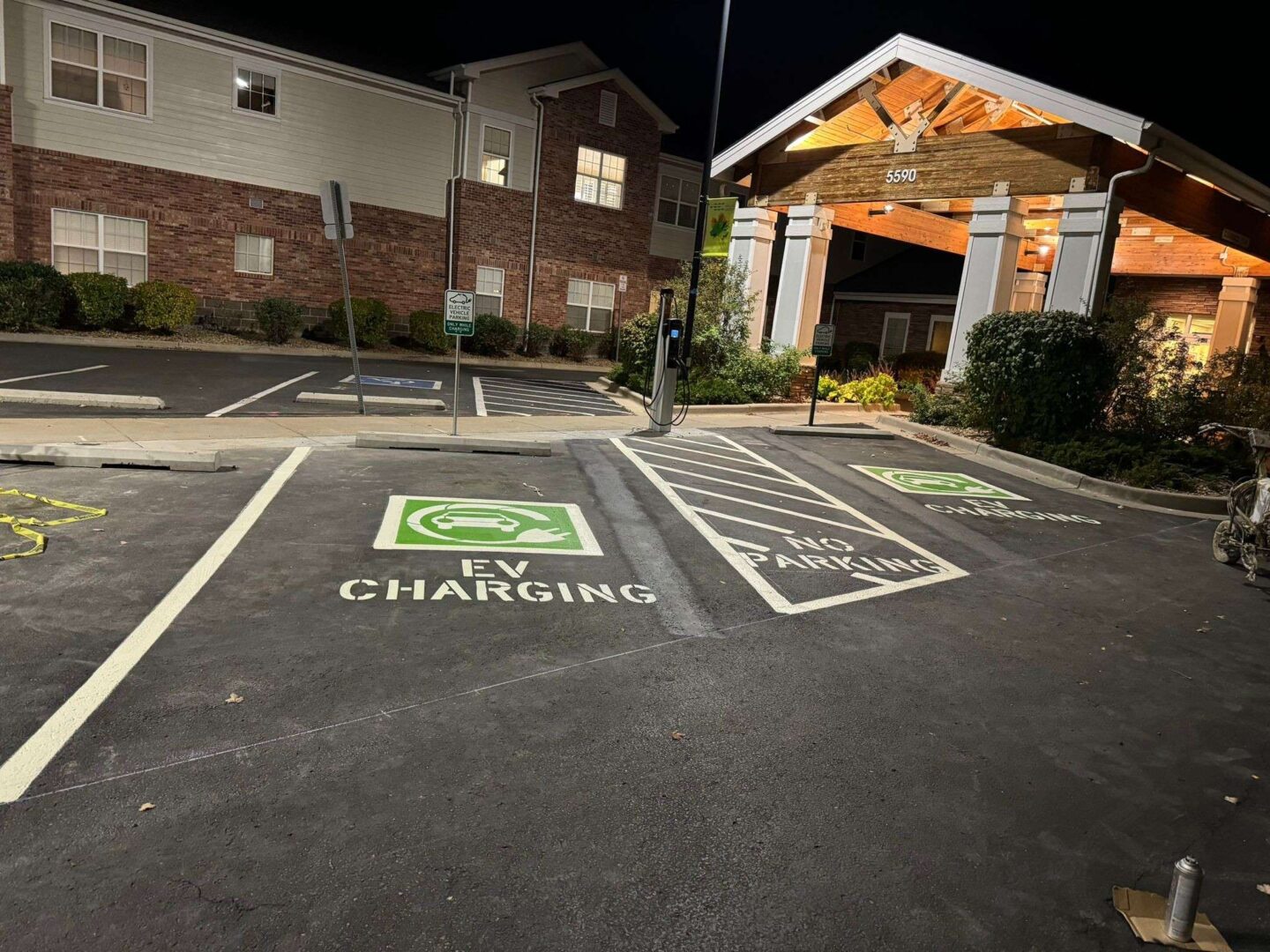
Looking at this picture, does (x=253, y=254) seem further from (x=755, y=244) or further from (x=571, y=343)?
(x=755, y=244)

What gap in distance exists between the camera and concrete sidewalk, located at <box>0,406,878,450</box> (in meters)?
9.77

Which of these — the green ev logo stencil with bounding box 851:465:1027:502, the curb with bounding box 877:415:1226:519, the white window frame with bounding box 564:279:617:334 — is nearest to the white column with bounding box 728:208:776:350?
the curb with bounding box 877:415:1226:519

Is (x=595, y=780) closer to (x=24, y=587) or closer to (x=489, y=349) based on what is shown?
(x=24, y=587)

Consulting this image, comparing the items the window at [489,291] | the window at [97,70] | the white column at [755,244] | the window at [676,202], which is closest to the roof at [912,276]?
the window at [676,202]

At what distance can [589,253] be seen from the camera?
96.6 ft

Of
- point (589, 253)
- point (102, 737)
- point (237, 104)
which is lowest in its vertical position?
point (102, 737)

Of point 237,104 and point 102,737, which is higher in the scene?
point 237,104

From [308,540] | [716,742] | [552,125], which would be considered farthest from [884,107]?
[716,742]

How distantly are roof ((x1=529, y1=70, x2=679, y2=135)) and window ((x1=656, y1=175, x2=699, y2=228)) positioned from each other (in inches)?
79.2

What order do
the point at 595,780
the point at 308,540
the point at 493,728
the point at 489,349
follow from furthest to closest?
the point at 489,349
the point at 308,540
the point at 493,728
the point at 595,780

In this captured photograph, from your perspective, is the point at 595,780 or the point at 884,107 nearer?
the point at 595,780

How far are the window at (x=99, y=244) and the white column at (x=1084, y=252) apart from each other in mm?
21659

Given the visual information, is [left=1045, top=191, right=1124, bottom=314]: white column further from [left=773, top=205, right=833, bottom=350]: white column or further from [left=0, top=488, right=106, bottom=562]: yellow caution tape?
[left=0, top=488, right=106, bottom=562]: yellow caution tape

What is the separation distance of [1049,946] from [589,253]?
28172 mm
